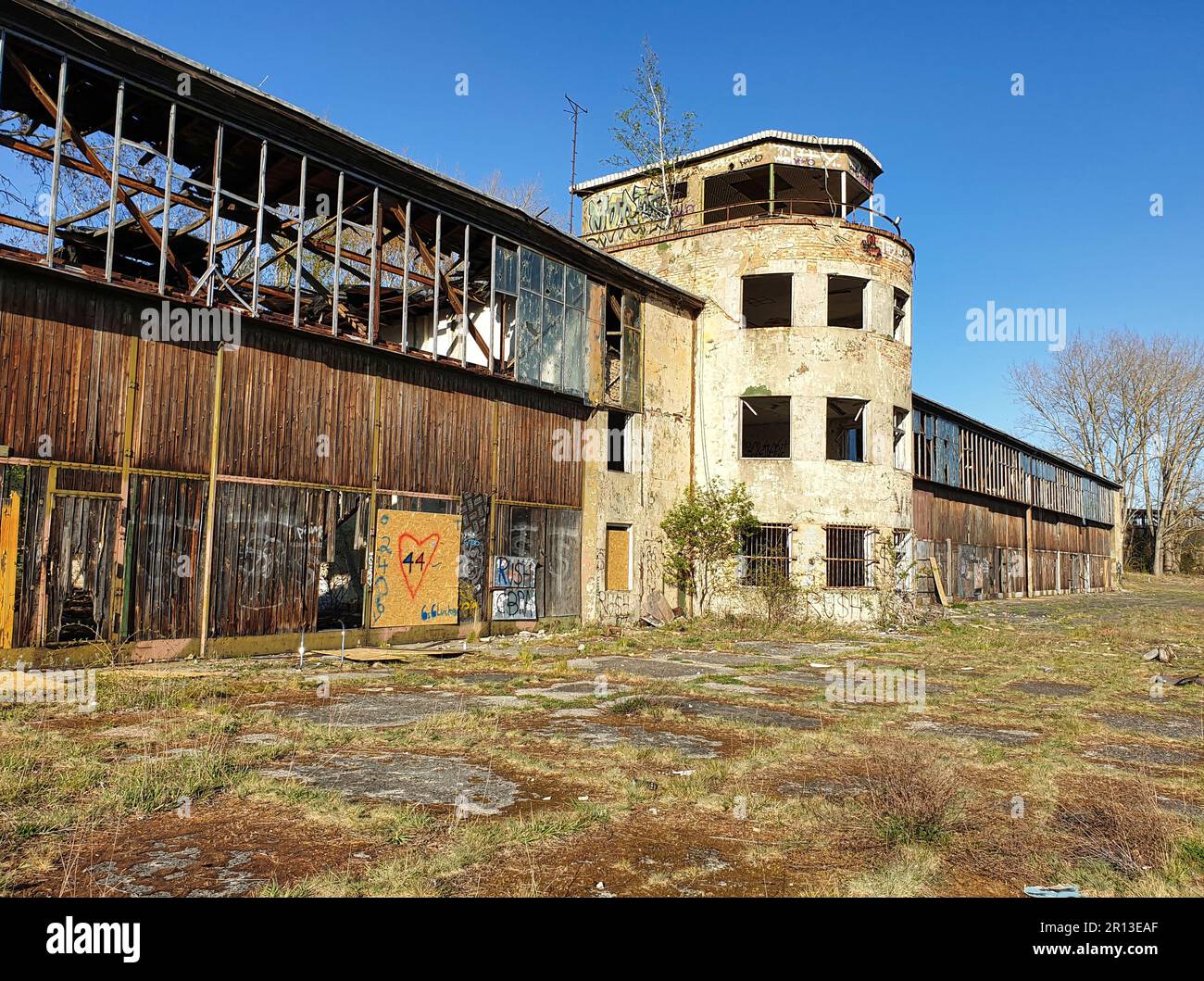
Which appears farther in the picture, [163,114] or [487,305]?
[487,305]

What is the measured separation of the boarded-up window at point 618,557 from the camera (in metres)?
19.7

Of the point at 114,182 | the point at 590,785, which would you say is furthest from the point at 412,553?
the point at 590,785

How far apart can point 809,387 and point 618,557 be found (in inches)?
262

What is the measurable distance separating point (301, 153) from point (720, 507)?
41.8 ft

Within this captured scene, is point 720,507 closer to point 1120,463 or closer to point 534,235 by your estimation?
point 534,235

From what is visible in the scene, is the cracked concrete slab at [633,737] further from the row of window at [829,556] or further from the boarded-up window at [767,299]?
the boarded-up window at [767,299]

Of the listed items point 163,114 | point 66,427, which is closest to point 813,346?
point 163,114

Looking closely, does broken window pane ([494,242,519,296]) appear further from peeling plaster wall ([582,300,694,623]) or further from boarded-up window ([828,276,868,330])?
boarded-up window ([828,276,868,330])

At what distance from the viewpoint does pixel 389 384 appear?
14.7m

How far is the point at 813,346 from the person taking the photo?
837 inches

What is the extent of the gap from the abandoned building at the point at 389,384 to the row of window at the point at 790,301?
0.18 m

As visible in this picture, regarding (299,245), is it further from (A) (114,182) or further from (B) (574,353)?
(B) (574,353)

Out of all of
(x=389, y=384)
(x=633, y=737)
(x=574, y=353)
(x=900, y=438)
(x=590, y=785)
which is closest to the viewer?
(x=590, y=785)

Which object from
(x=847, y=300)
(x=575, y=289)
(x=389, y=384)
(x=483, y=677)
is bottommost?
(x=483, y=677)
